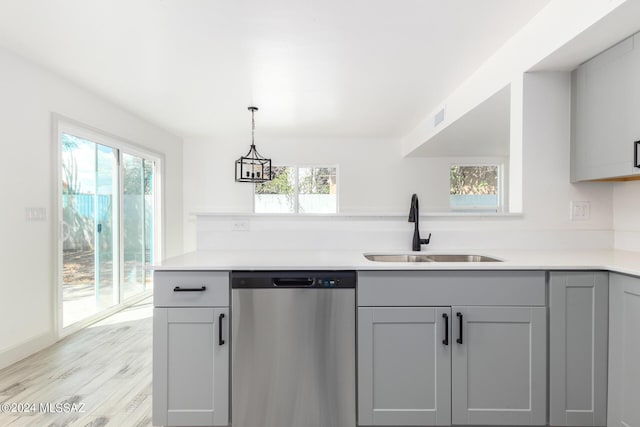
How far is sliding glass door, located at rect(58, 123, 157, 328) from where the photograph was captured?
3.24m

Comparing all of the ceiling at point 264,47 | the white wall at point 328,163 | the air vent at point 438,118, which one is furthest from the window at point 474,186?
the ceiling at point 264,47

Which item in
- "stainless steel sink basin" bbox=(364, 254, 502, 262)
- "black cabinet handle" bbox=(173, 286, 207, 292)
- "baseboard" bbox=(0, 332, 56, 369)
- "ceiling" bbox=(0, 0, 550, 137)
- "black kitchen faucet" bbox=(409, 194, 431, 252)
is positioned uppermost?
"ceiling" bbox=(0, 0, 550, 137)

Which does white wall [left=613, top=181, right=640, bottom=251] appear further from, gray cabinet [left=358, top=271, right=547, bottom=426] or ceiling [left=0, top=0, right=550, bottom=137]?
ceiling [left=0, top=0, right=550, bottom=137]

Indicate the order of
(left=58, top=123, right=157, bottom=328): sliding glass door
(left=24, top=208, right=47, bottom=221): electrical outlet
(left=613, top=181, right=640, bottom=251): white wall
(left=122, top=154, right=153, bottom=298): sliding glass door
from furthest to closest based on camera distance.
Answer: (left=122, top=154, right=153, bottom=298): sliding glass door, (left=58, top=123, right=157, bottom=328): sliding glass door, (left=24, top=208, right=47, bottom=221): electrical outlet, (left=613, top=181, right=640, bottom=251): white wall

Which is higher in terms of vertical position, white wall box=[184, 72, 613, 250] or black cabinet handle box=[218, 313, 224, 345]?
white wall box=[184, 72, 613, 250]

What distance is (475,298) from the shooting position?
156 cm

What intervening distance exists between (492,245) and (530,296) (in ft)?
2.10

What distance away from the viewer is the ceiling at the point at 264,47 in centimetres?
209

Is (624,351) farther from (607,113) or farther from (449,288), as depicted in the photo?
(607,113)

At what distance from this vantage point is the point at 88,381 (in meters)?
2.24

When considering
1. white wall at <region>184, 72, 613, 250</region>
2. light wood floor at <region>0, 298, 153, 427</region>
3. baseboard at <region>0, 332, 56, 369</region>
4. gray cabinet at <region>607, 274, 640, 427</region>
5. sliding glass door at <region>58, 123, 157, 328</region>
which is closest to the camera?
gray cabinet at <region>607, 274, 640, 427</region>

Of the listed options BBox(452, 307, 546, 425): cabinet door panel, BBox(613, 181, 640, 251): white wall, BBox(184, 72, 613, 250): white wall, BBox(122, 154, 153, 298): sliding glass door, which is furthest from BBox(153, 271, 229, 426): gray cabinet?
BBox(122, 154, 153, 298): sliding glass door

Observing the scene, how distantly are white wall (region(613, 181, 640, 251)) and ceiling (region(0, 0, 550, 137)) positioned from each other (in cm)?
127

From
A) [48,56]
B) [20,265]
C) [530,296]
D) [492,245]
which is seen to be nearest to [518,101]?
[492,245]
